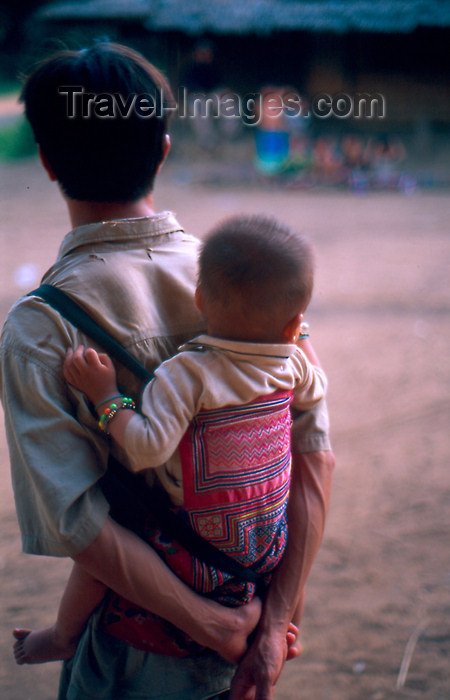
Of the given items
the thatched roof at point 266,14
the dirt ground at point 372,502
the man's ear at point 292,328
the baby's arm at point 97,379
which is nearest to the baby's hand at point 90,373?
the baby's arm at point 97,379

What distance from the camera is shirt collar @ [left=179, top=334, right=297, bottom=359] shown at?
115 cm

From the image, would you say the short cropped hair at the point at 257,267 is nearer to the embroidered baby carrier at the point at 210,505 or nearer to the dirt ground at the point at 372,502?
the embroidered baby carrier at the point at 210,505

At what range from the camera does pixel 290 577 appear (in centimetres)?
129

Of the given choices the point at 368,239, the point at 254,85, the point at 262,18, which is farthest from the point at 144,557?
the point at 254,85

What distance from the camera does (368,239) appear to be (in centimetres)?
870

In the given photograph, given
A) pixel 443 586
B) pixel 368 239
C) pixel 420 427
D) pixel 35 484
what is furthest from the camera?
pixel 368 239

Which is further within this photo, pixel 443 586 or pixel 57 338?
pixel 443 586

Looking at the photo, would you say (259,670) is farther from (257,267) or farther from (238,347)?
(257,267)

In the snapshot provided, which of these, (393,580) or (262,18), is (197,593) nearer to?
(393,580)

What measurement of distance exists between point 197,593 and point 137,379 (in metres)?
0.39

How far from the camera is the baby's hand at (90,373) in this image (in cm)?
107

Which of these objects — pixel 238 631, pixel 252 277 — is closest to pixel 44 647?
pixel 238 631

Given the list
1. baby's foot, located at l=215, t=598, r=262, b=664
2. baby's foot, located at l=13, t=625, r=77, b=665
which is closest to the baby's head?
baby's foot, located at l=215, t=598, r=262, b=664

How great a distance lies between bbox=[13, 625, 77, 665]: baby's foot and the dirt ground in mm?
1063
